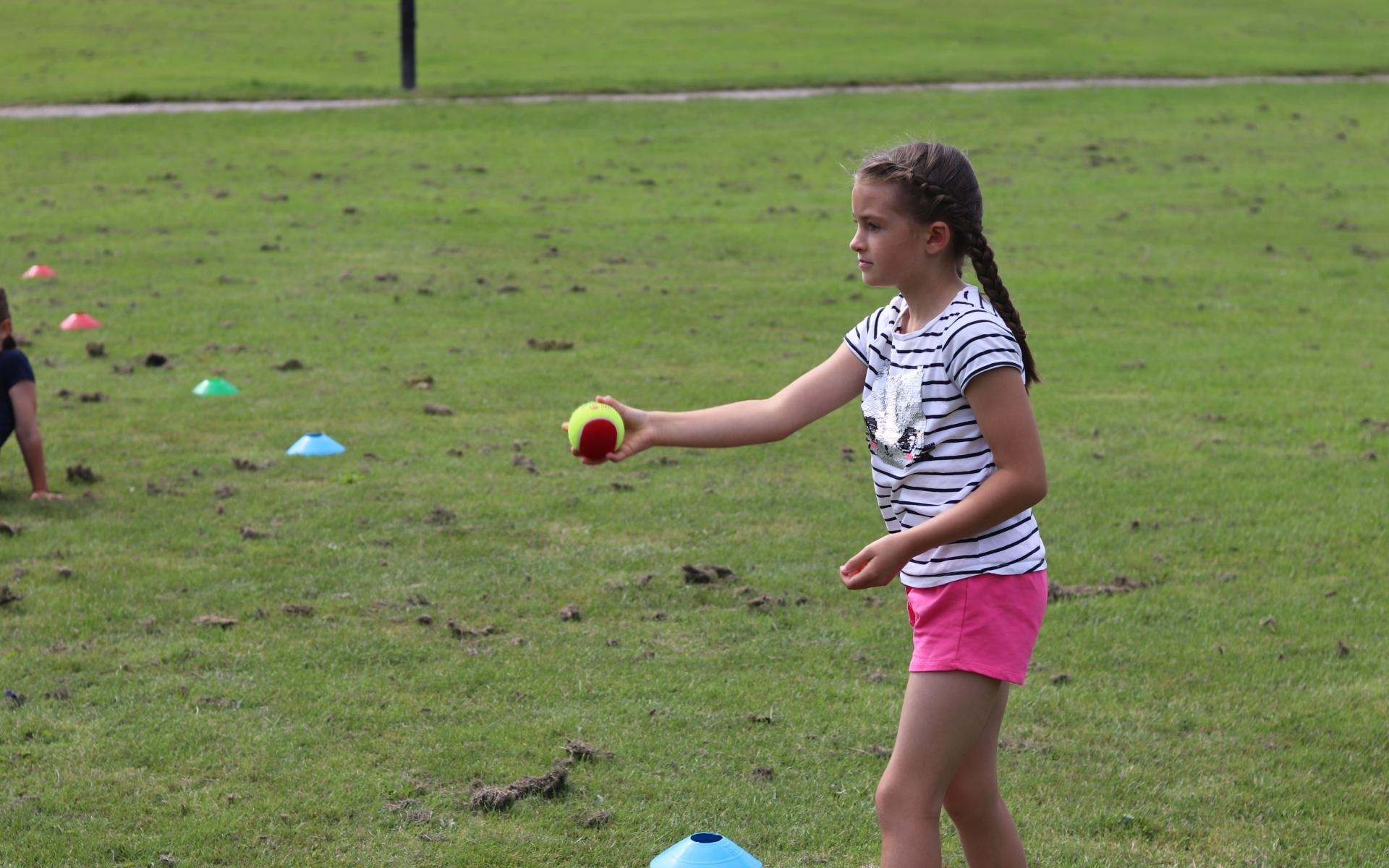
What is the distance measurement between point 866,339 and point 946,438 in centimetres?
41

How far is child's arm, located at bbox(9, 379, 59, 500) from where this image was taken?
297 inches

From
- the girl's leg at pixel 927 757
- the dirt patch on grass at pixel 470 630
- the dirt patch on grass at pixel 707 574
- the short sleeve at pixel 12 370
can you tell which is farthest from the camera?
the short sleeve at pixel 12 370

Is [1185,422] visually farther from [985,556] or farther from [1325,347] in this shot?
[985,556]

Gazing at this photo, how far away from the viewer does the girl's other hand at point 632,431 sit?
13.1 feet

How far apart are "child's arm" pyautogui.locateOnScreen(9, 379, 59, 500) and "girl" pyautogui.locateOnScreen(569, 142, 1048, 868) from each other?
5.49 meters

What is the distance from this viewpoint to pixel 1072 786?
4711mm

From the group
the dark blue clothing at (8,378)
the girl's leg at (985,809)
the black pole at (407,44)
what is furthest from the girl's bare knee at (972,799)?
the black pole at (407,44)

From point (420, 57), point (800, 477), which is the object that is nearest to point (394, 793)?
point (800, 477)

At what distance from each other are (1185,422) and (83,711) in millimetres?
6787

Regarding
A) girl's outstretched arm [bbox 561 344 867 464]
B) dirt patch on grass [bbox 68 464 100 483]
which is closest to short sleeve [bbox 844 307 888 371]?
girl's outstretched arm [bbox 561 344 867 464]

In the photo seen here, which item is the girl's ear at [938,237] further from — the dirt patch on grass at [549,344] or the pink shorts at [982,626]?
the dirt patch on grass at [549,344]

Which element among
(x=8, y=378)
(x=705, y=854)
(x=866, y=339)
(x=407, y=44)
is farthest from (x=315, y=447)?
(x=407, y=44)

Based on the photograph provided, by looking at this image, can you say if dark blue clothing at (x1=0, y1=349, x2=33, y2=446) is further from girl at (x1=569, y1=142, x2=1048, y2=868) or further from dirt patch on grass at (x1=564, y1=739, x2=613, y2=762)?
girl at (x1=569, y1=142, x2=1048, y2=868)

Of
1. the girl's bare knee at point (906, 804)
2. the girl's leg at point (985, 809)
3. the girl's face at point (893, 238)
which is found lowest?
the girl's leg at point (985, 809)
